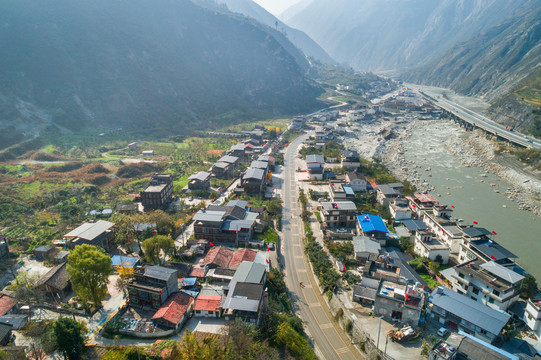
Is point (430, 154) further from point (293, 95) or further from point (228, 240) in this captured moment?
point (293, 95)

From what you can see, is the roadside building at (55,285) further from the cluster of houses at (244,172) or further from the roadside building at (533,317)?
the roadside building at (533,317)

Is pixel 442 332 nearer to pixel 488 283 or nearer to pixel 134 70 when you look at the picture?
pixel 488 283

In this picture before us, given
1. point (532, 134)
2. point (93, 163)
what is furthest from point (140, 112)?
point (532, 134)

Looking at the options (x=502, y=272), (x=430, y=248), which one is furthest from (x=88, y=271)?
(x=502, y=272)

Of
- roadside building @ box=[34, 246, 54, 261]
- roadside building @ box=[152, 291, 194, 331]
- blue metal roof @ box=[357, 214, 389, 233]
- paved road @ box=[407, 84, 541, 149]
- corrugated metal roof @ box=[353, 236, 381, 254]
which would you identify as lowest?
roadside building @ box=[34, 246, 54, 261]

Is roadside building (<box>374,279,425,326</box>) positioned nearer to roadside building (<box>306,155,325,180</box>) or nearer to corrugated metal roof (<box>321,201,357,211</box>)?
corrugated metal roof (<box>321,201,357,211</box>)

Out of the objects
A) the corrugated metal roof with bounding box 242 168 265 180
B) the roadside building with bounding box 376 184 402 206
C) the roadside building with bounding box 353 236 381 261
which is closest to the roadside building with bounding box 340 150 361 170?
the roadside building with bounding box 376 184 402 206
